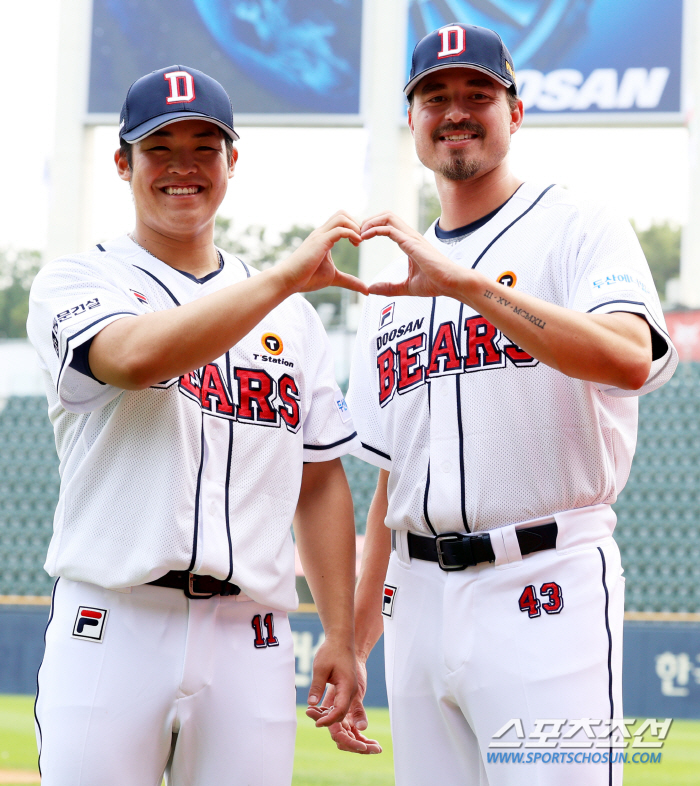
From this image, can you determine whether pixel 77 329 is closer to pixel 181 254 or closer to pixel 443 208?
pixel 181 254

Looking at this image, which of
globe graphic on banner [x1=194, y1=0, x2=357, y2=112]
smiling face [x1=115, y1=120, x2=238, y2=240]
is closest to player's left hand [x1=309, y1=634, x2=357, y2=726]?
smiling face [x1=115, y1=120, x2=238, y2=240]

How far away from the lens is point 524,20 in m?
13.0

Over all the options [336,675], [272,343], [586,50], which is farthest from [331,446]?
[586,50]

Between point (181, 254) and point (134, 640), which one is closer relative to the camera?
point (134, 640)

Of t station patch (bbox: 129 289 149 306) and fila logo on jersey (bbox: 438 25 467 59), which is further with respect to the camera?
fila logo on jersey (bbox: 438 25 467 59)

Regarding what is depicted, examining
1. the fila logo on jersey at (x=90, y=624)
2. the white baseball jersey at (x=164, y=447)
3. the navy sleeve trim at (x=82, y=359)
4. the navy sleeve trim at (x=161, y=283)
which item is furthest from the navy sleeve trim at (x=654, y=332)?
the fila logo on jersey at (x=90, y=624)

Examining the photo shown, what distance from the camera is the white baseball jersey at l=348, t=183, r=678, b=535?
2.11 metres

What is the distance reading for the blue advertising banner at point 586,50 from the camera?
490 inches

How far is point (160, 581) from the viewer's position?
2.00m

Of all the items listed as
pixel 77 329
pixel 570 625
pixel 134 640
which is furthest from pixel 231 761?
pixel 77 329

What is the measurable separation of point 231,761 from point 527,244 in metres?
1.32

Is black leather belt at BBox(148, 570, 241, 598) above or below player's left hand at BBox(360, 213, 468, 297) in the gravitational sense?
below

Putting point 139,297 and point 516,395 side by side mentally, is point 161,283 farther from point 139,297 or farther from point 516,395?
point 516,395

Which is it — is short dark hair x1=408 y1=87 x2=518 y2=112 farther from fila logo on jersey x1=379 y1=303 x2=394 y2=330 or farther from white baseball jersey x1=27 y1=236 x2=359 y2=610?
white baseball jersey x1=27 y1=236 x2=359 y2=610
